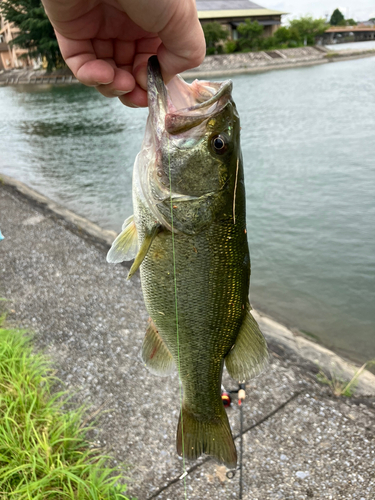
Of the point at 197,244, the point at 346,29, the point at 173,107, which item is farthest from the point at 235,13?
the point at 197,244

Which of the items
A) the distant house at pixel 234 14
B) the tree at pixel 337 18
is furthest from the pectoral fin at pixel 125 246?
the tree at pixel 337 18

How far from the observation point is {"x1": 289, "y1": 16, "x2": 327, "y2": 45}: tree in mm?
69062

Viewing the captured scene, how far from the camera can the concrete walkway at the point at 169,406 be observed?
2.82 meters

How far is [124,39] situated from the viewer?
1.95m

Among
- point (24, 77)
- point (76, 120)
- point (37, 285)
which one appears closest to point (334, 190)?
point (37, 285)

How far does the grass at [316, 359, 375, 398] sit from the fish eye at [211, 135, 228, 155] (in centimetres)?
280

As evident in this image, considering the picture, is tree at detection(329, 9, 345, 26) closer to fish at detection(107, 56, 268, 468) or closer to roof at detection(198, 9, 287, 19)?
roof at detection(198, 9, 287, 19)

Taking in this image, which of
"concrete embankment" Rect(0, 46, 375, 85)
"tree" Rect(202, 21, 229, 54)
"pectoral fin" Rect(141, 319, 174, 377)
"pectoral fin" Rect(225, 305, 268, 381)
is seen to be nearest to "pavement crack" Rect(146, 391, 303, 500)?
"pectoral fin" Rect(141, 319, 174, 377)

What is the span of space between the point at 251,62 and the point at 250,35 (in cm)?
1545

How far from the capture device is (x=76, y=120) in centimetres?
2389

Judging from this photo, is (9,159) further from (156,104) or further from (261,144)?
(156,104)

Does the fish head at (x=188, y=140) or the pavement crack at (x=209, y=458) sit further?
the pavement crack at (x=209, y=458)

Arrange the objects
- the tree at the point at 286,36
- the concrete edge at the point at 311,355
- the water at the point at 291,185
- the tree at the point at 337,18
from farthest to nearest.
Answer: the tree at the point at 337,18
the tree at the point at 286,36
the water at the point at 291,185
the concrete edge at the point at 311,355

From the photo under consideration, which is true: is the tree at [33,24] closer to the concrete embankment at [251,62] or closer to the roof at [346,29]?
the concrete embankment at [251,62]
